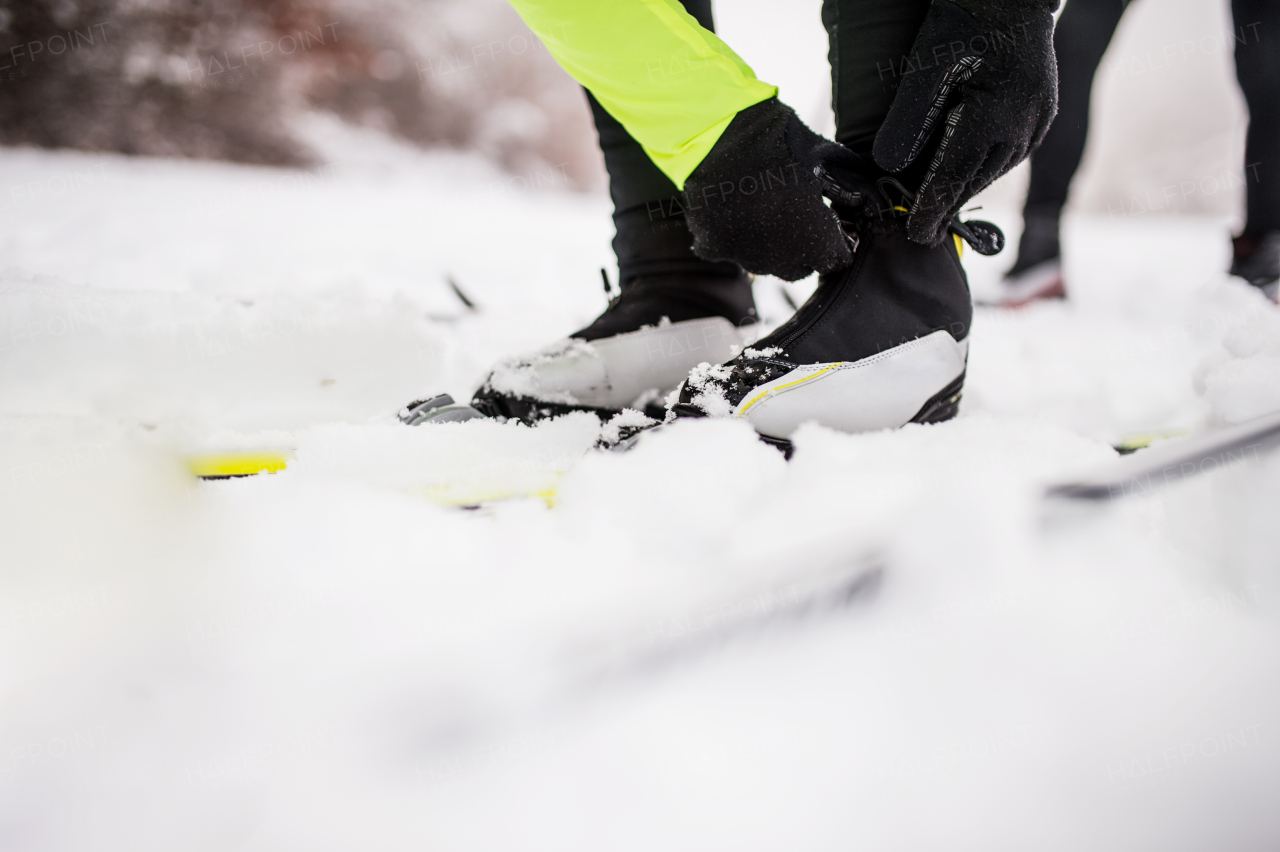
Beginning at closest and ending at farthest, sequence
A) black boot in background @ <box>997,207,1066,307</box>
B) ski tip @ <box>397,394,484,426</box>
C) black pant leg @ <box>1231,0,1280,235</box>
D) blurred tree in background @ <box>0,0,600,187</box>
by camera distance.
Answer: ski tip @ <box>397,394,484,426</box> → black pant leg @ <box>1231,0,1280,235</box> → black boot in background @ <box>997,207,1066,307</box> → blurred tree in background @ <box>0,0,600,187</box>

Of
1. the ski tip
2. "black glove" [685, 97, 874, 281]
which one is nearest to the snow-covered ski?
"black glove" [685, 97, 874, 281]

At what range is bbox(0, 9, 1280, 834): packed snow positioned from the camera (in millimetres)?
283

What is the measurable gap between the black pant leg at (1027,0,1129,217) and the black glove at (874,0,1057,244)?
1041mm

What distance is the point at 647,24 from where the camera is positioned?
53 cm

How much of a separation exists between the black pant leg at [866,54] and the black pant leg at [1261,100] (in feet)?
3.93

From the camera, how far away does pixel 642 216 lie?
0.81 meters

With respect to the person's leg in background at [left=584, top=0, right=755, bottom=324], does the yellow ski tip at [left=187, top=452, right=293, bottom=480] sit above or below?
below

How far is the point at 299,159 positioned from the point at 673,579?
11.2 ft

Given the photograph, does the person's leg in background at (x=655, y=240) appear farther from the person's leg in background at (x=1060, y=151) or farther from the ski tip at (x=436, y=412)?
the person's leg in background at (x=1060, y=151)

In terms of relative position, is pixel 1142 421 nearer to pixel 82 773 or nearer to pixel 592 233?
pixel 82 773

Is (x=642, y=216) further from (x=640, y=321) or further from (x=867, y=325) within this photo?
(x=867, y=325)

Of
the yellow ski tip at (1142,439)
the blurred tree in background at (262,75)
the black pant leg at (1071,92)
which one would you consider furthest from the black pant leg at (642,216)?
the blurred tree in background at (262,75)

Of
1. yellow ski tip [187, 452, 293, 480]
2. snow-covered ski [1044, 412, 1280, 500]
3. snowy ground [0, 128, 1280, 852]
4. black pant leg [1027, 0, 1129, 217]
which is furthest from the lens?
black pant leg [1027, 0, 1129, 217]

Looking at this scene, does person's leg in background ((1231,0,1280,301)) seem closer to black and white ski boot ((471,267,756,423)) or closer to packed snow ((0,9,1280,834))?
packed snow ((0,9,1280,834))
